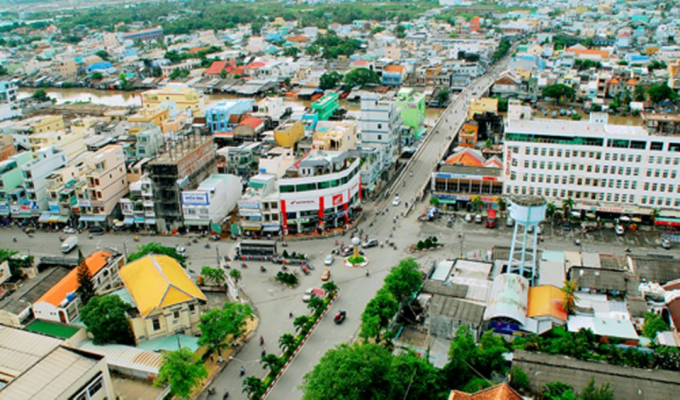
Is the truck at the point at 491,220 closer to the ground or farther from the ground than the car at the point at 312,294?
farther from the ground

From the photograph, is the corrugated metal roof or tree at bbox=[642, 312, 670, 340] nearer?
the corrugated metal roof

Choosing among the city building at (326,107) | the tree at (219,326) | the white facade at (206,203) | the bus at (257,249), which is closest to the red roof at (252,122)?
the city building at (326,107)

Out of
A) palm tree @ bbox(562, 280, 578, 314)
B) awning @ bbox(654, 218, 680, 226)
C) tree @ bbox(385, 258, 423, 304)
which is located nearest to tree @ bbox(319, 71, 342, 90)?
awning @ bbox(654, 218, 680, 226)

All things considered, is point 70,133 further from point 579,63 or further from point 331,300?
point 579,63

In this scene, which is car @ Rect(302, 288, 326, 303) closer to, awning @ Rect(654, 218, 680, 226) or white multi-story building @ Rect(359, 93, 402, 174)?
white multi-story building @ Rect(359, 93, 402, 174)

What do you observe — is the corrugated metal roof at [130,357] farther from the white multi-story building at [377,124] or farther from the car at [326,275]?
the white multi-story building at [377,124]

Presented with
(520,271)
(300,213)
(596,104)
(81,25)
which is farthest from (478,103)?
(81,25)
